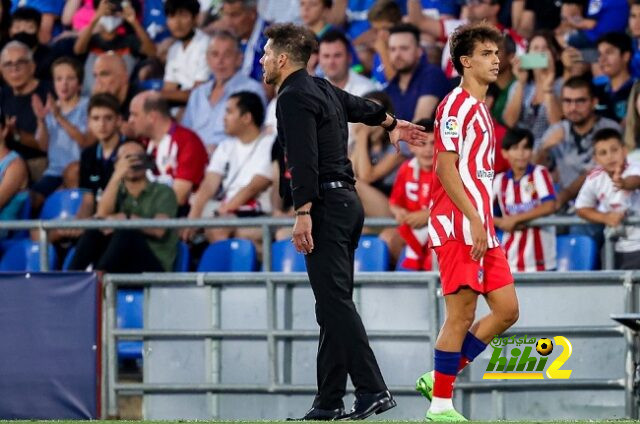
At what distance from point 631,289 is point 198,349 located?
9.39 feet

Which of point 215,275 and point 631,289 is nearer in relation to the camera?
point 631,289

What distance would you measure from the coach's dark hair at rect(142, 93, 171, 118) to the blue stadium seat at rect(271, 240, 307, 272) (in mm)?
1790

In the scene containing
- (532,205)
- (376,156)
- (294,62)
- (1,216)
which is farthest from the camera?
(1,216)

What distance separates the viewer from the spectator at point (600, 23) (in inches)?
423

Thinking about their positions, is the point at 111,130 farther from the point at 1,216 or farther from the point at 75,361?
the point at 75,361

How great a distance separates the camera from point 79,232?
36.0 ft

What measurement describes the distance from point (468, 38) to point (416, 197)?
11.6 ft

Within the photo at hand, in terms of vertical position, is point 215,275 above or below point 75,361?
above

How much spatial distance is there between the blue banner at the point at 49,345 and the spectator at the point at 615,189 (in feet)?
11.2

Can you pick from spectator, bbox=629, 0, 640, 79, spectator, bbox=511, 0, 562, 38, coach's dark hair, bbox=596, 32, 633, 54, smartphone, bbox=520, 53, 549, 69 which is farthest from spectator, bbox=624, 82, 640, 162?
spectator, bbox=511, 0, 562, 38

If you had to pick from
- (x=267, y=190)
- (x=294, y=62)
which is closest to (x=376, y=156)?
(x=267, y=190)

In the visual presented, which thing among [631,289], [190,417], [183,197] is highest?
[183,197]

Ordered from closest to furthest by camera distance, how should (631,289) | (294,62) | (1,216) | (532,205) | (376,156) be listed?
(294,62), (631,289), (532,205), (376,156), (1,216)

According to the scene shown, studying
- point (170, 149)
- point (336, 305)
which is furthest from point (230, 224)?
point (336, 305)
